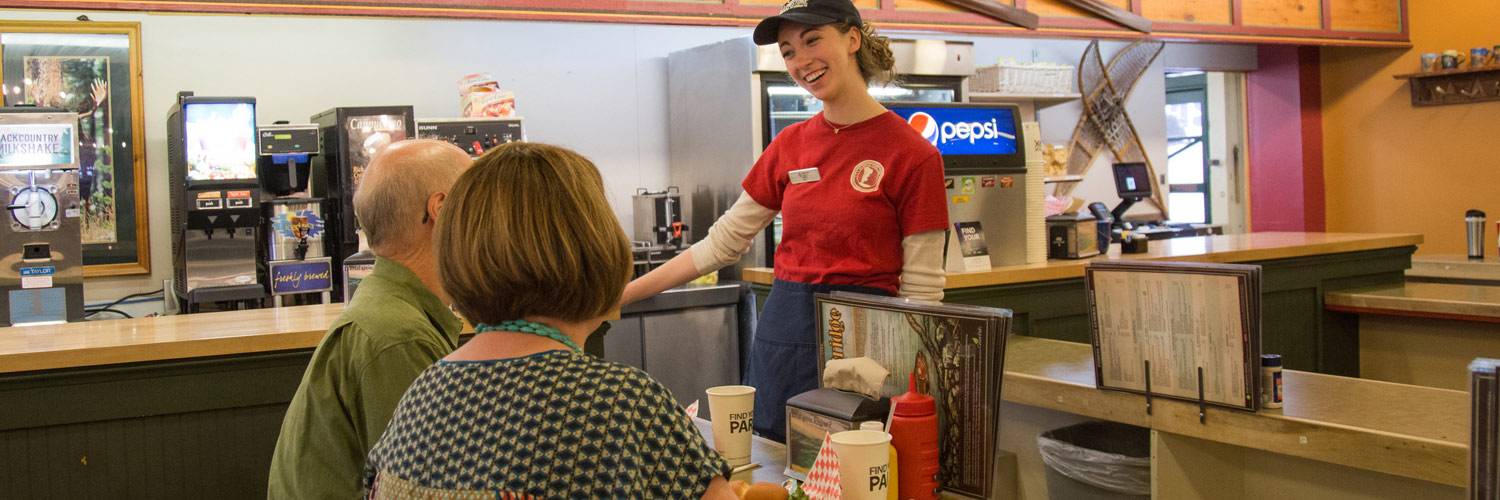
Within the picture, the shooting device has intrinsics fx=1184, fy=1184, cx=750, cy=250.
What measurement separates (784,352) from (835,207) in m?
0.31

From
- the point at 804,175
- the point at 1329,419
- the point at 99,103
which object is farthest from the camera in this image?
Result: the point at 99,103

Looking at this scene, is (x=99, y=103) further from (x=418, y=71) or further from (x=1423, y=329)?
(x=1423, y=329)

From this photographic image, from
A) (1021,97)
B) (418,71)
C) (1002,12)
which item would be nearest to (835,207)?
(1002,12)

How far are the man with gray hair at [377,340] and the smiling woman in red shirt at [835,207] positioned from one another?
25.4 inches

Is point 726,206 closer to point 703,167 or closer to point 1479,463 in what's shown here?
point 703,167

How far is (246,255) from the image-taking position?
4.95m

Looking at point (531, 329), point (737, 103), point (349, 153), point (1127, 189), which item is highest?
point (737, 103)

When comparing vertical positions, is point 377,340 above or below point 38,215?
below

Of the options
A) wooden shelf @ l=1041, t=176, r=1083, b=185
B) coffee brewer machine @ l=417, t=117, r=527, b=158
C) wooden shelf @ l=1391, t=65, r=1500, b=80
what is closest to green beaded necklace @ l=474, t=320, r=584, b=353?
coffee brewer machine @ l=417, t=117, r=527, b=158

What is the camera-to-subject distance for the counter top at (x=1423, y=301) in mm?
3826

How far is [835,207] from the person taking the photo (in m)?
2.42

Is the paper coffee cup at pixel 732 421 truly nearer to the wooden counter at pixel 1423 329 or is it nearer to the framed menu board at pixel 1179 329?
the framed menu board at pixel 1179 329

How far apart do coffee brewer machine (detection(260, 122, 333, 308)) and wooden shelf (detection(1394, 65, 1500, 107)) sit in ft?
22.4

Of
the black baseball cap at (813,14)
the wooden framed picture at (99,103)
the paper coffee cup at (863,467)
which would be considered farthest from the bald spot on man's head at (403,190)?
the wooden framed picture at (99,103)
